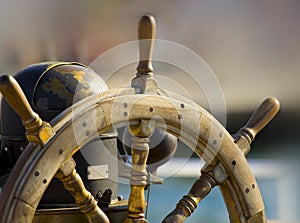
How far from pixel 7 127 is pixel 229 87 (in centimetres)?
517

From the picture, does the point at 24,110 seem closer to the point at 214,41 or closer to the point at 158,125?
the point at 158,125

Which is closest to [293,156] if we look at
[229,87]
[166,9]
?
[229,87]

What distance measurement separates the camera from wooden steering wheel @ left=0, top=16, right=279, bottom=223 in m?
1.50

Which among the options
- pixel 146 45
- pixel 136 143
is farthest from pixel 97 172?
pixel 146 45

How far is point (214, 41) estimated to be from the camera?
21.5ft

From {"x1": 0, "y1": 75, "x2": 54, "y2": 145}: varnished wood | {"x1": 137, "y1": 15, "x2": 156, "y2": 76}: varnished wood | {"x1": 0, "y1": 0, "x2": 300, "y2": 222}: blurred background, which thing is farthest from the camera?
{"x1": 0, "y1": 0, "x2": 300, "y2": 222}: blurred background

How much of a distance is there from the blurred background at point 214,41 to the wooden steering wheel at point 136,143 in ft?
9.02

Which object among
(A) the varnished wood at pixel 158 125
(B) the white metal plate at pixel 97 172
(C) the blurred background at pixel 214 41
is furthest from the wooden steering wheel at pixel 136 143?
(C) the blurred background at pixel 214 41

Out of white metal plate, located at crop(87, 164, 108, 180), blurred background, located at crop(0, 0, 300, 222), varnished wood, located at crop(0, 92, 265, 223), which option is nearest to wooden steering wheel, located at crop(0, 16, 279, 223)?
varnished wood, located at crop(0, 92, 265, 223)

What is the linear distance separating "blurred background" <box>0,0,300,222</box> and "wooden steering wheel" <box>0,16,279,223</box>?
9.02 feet

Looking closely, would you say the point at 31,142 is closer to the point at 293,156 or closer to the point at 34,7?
the point at 34,7

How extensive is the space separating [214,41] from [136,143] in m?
4.96

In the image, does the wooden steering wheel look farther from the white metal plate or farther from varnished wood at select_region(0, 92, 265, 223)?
the white metal plate

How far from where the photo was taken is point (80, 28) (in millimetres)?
5570
